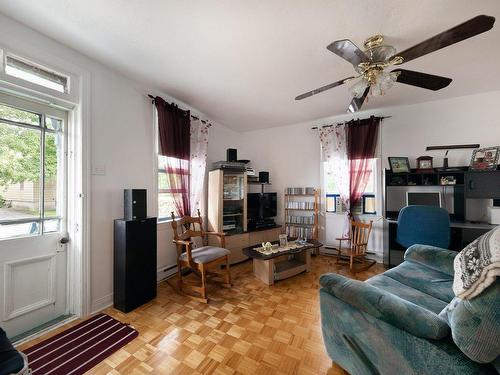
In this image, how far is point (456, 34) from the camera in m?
1.23

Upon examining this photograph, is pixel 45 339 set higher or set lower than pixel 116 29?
lower

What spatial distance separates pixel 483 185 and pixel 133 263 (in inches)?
172

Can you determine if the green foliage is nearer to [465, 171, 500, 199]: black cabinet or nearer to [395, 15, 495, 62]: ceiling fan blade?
[395, 15, 495, 62]: ceiling fan blade

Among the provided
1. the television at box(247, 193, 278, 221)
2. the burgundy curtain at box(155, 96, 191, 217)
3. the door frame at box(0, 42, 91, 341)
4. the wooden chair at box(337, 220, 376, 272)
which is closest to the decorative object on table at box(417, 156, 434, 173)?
the wooden chair at box(337, 220, 376, 272)

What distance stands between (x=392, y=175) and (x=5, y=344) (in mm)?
4245

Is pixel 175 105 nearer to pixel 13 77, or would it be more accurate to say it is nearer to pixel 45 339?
pixel 13 77

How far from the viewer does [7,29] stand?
5.42 feet

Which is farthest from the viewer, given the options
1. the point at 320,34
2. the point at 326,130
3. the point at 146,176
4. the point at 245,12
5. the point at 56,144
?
the point at 326,130

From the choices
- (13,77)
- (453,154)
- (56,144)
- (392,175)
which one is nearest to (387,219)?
(392,175)

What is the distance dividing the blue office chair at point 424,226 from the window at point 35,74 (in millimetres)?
4001

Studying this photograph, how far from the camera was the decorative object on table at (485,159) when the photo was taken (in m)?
2.76

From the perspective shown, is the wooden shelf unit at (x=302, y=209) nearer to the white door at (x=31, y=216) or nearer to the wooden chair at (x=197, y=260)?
the wooden chair at (x=197, y=260)

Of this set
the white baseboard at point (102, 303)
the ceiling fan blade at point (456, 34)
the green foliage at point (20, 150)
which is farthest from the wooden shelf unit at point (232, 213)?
the ceiling fan blade at point (456, 34)

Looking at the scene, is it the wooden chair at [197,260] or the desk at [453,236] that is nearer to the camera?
the wooden chair at [197,260]
